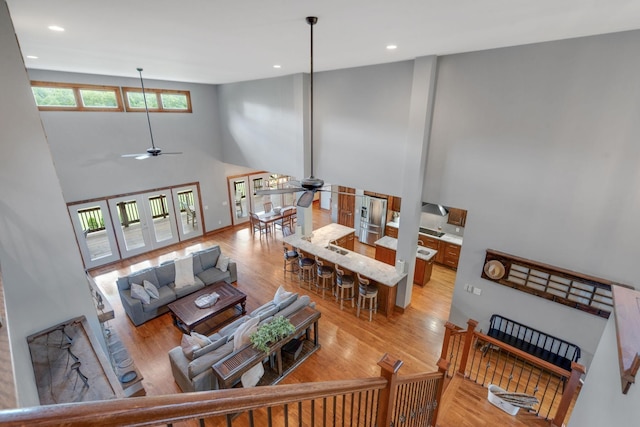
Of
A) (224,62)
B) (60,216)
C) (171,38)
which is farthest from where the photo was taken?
(224,62)

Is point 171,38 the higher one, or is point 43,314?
point 171,38

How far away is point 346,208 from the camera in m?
11.0

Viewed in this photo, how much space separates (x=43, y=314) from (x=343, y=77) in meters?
6.20

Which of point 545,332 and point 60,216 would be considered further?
point 545,332

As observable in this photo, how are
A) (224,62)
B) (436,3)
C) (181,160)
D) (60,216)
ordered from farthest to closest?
(181,160)
(224,62)
(60,216)
(436,3)

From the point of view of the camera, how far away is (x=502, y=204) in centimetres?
471

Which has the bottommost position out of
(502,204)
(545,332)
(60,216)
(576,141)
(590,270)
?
(545,332)

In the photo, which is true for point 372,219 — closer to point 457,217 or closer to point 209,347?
point 457,217

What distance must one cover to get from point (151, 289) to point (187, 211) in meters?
→ 4.21

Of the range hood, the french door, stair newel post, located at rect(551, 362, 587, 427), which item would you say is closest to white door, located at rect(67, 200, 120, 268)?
the french door

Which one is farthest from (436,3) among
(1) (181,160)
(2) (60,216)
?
(1) (181,160)

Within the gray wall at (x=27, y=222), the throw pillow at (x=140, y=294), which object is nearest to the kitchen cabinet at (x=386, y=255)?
the throw pillow at (x=140, y=294)

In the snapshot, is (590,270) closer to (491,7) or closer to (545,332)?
(545,332)

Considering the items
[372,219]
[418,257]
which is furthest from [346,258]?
[372,219]
